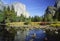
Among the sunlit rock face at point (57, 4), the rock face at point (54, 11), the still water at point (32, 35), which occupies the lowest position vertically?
the still water at point (32, 35)

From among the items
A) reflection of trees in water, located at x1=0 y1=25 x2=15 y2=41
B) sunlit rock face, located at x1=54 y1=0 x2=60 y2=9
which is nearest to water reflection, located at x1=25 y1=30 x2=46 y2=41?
reflection of trees in water, located at x1=0 y1=25 x2=15 y2=41

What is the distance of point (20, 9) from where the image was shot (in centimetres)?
522

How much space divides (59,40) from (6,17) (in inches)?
50.7

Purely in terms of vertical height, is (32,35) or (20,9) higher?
(20,9)

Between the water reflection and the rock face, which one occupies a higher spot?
the rock face

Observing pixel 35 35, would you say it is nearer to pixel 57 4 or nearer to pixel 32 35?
pixel 32 35

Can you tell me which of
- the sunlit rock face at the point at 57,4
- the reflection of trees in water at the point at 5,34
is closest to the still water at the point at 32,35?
the reflection of trees in water at the point at 5,34

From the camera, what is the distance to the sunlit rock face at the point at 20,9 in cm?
520

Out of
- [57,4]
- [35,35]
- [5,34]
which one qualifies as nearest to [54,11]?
[57,4]

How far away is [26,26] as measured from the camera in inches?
205

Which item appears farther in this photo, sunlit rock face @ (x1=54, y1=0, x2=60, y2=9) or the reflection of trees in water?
the reflection of trees in water

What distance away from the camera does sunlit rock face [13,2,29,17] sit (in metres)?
5.20

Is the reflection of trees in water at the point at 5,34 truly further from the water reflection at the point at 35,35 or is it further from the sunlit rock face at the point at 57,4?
the sunlit rock face at the point at 57,4

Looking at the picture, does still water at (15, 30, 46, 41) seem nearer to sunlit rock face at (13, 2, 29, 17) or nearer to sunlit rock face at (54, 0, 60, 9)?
sunlit rock face at (13, 2, 29, 17)
